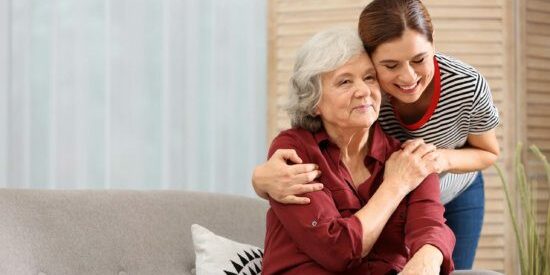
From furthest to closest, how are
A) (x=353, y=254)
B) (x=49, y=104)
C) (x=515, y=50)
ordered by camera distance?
1. (x=515, y=50)
2. (x=49, y=104)
3. (x=353, y=254)

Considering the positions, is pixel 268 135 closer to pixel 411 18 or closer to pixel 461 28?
pixel 461 28

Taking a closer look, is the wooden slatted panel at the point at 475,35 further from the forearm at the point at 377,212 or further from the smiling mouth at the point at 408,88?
the forearm at the point at 377,212

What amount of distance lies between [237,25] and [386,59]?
2.05 metres

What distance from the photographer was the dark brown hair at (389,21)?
2154mm

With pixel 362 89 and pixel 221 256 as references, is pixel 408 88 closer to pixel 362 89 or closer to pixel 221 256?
pixel 362 89

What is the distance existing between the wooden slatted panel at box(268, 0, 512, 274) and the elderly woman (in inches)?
68.5

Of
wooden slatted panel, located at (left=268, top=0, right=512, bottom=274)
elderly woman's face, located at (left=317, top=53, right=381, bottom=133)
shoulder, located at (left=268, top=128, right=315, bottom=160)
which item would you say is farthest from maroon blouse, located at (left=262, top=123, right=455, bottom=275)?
wooden slatted panel, located at (left=268, top=0, right=512, bottom=274)

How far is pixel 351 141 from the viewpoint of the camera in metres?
2.30

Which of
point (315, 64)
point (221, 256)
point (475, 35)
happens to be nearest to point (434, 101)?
point (315, 64)

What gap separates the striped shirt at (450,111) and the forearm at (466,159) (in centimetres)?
6

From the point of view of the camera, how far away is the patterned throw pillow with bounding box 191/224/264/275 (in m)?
2.57

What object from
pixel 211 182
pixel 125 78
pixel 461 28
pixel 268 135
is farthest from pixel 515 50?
pixel 125 78

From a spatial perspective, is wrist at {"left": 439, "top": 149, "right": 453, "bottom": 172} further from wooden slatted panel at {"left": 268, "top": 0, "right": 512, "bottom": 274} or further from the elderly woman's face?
wooden slatted panel at {"left": 268, "top": 0, "right": 512, "bottom": 274}

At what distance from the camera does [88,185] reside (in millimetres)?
3811
